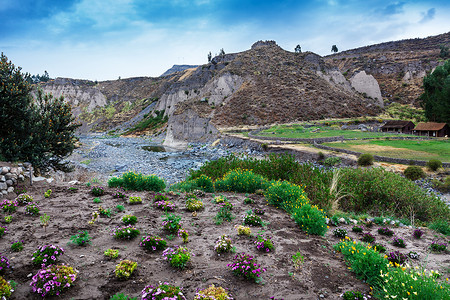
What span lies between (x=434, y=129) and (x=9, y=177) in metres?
52.4

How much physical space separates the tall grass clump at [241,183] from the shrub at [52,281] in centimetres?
912

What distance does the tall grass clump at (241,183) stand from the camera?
12.8 meters

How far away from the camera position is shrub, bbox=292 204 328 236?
7.39 metres

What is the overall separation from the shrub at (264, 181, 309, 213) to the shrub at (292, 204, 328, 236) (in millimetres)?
1137

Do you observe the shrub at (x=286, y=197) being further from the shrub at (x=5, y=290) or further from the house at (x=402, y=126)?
the house at (x=402, y=126)

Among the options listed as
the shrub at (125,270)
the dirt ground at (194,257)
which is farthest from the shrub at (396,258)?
the shrub at (125,270)

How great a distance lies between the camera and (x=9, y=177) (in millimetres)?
10219

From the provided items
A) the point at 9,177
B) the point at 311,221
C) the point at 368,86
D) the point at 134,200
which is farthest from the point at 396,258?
the point at 368,86

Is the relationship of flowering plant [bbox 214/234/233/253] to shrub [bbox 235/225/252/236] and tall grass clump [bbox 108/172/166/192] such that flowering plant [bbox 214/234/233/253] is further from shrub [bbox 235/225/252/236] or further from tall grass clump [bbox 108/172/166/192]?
tall grass clump [bbox 108/172/166/192]

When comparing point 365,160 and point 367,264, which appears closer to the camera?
point 367,264

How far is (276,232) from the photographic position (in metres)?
7.37

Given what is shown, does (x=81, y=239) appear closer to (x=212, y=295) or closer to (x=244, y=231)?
(x=212, y=295)

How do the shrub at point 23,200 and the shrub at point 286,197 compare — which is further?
the shrub at point 286,197

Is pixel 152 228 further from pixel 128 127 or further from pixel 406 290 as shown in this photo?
pixel 128 127
